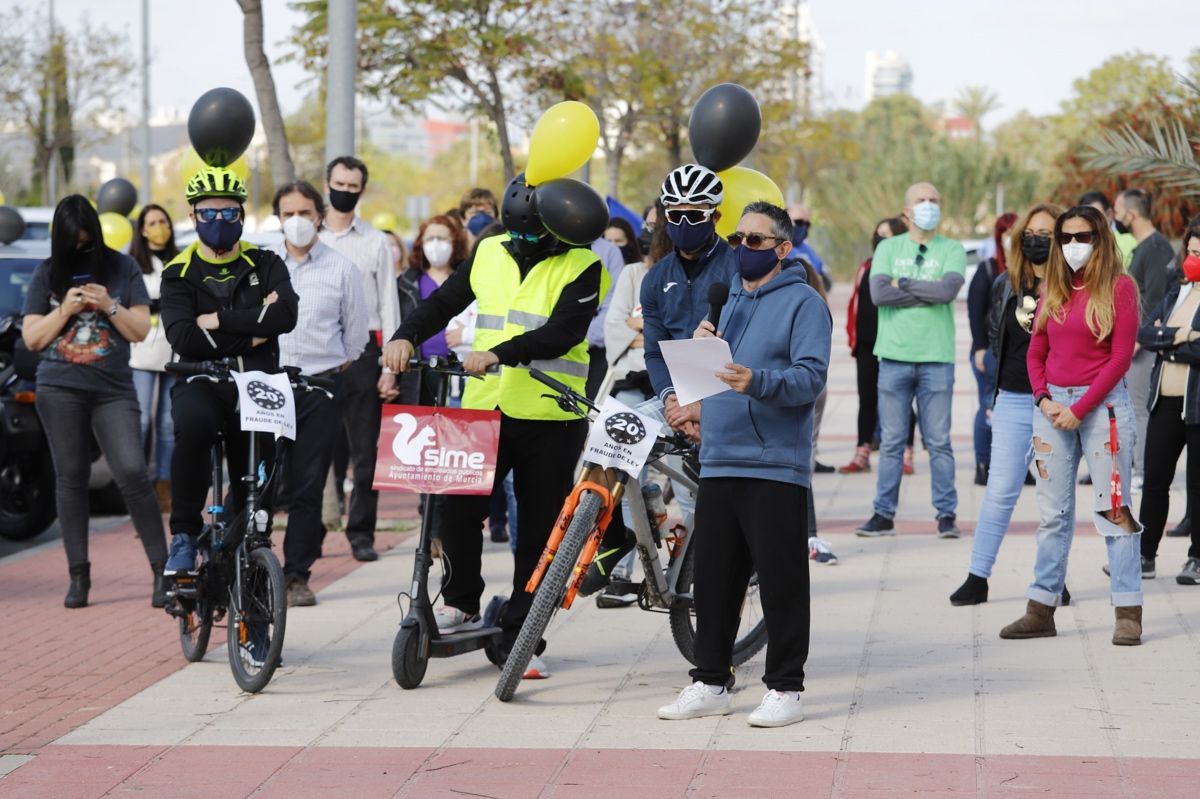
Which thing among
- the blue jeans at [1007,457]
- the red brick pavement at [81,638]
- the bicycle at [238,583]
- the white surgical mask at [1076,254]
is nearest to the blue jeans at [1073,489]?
the blue jeans at [1007,457]

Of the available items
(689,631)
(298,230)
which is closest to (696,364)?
(689,631)

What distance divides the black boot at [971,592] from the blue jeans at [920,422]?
7.00 feet

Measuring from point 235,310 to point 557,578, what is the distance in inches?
83.8

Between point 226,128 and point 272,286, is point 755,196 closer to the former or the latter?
point 272,286

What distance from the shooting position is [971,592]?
28.3ft

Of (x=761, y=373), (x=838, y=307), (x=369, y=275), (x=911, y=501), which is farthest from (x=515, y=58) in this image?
(x=838, y=307)

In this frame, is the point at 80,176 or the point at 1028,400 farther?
the point at 80,176

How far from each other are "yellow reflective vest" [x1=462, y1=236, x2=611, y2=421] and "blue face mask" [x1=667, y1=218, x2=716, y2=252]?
31 centimetres

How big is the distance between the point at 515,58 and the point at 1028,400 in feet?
39.1

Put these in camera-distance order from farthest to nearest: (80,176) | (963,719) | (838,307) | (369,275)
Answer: (80,176), (838,307), (369,275), (963,719)

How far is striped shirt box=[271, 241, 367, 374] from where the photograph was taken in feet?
29.5

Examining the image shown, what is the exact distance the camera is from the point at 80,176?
6212cm

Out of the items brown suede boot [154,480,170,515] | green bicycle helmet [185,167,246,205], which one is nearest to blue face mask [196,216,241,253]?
green bicycle helmet [185,167,246,205]

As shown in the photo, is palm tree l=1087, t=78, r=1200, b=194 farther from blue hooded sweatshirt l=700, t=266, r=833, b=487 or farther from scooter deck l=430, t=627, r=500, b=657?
scooter deck l=430, t=627, r=500, b=657
